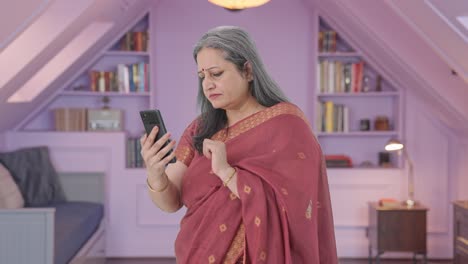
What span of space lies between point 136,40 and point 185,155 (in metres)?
3.74

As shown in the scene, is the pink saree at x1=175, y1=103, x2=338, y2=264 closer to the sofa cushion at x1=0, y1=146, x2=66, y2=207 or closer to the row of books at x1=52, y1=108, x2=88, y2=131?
the sofa cushion at x1=0, y1=146, x2=66, y2=207

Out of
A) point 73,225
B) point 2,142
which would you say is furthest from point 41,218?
point 2,142

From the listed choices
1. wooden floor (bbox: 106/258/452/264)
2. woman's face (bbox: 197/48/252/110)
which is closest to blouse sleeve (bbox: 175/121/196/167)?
woman's face (bbox: 197/48/252/110)

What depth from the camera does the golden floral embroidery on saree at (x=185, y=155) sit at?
1.72 metres

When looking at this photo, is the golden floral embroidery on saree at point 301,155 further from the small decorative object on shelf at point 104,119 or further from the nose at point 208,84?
the small decorative object on shelf at point 104,119

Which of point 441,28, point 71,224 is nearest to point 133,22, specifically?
point 71,224

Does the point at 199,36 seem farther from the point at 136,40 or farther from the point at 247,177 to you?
the point at 247,177

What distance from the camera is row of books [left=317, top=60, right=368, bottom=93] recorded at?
521cm

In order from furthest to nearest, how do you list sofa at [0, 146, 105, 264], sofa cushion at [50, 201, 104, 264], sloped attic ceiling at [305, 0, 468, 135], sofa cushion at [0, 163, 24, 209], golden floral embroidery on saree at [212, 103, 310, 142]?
1. sofa cushion at [0, 163, 24, 209]
2. sloped attic ceiling at [305, 0, 468, 135]
3. sofa cushion at [50, 201, 104, 264]
4. sofa at [0, 146, 105, 264]
5. golden floral embroidery on saree at [212, 103, 310, 142]

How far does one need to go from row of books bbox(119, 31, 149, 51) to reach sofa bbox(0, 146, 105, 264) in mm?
1158

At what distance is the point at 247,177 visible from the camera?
4.95ft

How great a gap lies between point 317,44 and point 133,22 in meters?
1.62

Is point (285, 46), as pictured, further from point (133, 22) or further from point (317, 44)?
point (133, 22)

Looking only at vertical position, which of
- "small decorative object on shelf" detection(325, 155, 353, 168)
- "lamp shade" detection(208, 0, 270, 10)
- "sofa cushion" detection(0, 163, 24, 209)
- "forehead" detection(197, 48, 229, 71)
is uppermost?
"lamp shade" detection(208, 0, 270, 10)
